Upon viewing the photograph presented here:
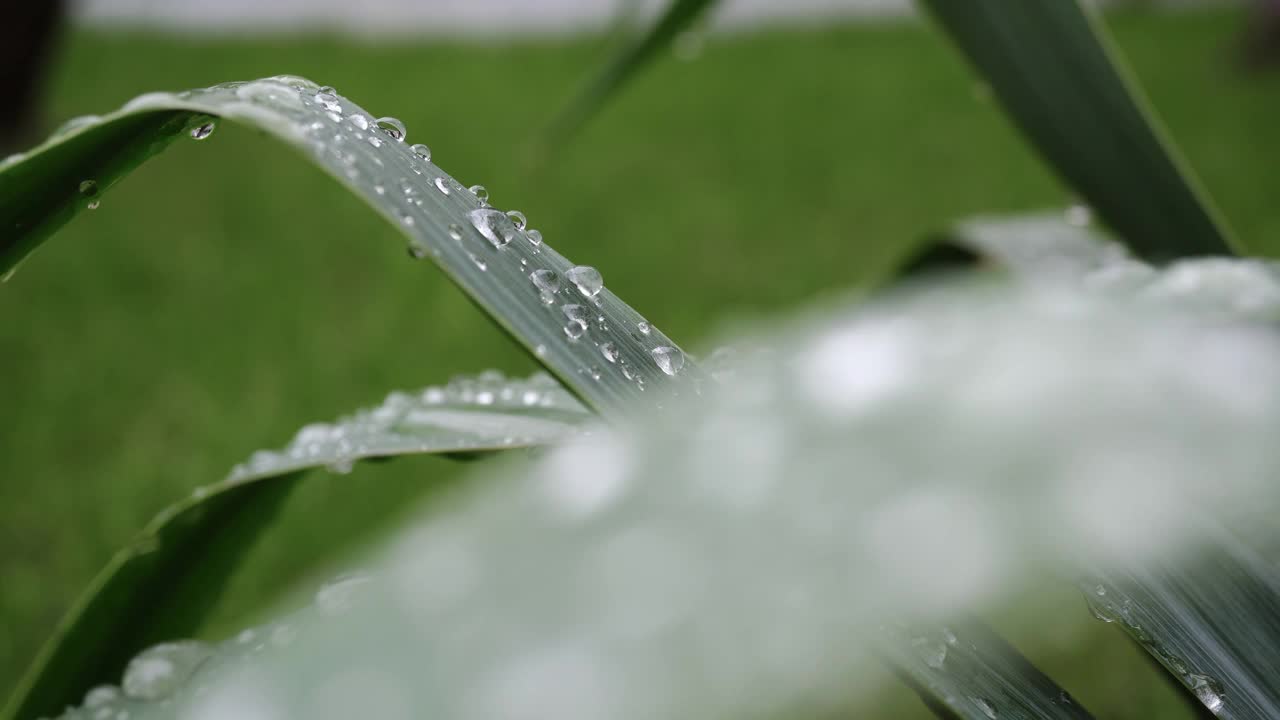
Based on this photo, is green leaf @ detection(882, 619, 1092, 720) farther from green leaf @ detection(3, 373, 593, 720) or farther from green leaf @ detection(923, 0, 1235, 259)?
green leaf @ detection(923, 0, 1235, 259)

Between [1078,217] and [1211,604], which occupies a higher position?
[1078,217]

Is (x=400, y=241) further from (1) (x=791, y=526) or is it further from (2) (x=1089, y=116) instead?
(1) (x=791, y=526)

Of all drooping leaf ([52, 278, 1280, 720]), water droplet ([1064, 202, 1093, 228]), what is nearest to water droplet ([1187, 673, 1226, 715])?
drooping leaf ([52, 278, 1280, 720])

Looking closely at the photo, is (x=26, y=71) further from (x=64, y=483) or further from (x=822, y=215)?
(x=822, y=215)

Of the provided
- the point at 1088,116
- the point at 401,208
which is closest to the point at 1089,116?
the point at 1088,116

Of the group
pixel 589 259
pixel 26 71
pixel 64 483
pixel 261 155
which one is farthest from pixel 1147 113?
pixel 26 71
